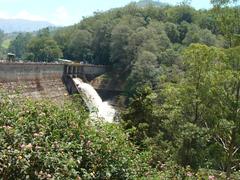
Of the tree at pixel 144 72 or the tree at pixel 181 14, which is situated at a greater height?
the tree at pixel 181 14

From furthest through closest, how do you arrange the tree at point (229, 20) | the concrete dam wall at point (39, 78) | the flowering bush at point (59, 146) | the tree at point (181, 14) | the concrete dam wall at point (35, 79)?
1. the tree at point (181, 14)
2. the concrete dam wall at point (39, 78)
3. the concrete dam wall at point (35, 79)
4. the tree at point (229, 20)
5. the flowering bush at point (59, 146)

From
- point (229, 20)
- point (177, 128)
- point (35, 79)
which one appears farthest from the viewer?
point (35, 79)

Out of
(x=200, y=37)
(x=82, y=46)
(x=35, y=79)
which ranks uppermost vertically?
(x=200, y=37)

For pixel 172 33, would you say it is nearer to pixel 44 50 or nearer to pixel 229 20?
pixel 44 50

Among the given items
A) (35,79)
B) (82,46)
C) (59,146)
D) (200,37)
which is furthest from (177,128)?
(82,46)

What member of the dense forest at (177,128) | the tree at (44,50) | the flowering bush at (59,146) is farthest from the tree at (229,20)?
the tree at (44,50)

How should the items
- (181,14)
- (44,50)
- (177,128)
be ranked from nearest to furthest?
(177,128) < (181,14) < (44,50)

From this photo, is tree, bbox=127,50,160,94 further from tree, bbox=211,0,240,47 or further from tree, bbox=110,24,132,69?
tree, bbox=211,0,240,47

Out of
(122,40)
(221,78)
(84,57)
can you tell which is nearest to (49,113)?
(221,78)

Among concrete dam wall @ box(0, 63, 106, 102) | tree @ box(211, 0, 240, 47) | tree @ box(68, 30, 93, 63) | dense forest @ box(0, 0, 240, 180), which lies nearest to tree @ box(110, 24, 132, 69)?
tree @ box(68, 30, 93, 63)

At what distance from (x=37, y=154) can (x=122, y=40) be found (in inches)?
2596

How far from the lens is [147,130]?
26625 mm

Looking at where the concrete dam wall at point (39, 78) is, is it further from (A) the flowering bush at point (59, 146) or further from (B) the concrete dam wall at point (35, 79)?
(A) the flowering bush at point (59, 146)

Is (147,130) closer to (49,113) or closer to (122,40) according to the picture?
(49,113)
